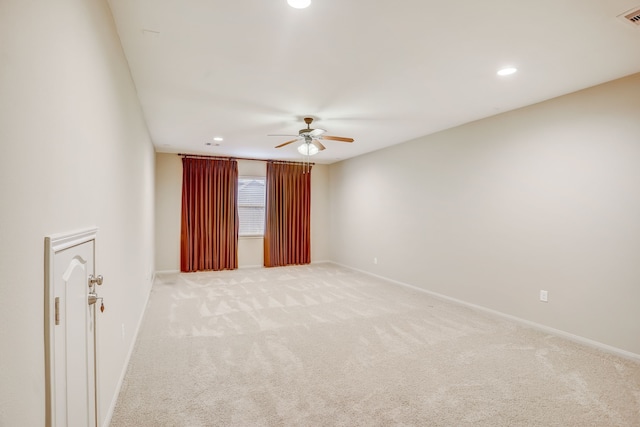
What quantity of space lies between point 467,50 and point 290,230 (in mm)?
5597

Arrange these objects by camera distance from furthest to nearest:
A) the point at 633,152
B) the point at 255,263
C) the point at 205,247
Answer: the point at 255,263, the point at 205,247, the point at 633,152

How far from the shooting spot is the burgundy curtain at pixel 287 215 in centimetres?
727

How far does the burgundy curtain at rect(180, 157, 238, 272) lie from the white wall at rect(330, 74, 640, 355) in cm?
345

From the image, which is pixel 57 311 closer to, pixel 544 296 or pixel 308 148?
pixel 308 148

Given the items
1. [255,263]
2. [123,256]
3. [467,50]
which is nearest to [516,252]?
[467,50]

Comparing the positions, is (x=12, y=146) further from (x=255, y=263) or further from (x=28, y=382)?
(x=255, y=263)

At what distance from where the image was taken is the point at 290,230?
7469 mm

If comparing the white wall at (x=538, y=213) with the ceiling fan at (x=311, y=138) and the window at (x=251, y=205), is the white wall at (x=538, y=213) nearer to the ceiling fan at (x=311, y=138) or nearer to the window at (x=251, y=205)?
the ceiling fan at (x=311, y=138)

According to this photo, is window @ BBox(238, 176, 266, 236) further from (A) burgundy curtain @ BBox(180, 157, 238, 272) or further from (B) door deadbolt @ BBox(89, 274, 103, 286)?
(B) door deadbolt @ BBox(89, 274, 103, 286)

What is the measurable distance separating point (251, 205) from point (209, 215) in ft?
3.13

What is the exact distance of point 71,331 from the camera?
4.16 ft

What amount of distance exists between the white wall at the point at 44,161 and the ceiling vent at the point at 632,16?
2.89 m

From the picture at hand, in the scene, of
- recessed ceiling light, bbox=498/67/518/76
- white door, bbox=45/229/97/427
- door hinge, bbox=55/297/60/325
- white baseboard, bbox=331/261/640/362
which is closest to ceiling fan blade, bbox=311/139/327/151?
recessed ceiling light, bbox=498/67/518/76

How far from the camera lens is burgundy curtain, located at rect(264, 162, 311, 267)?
286 inches
